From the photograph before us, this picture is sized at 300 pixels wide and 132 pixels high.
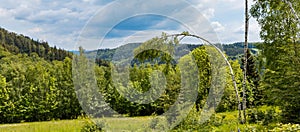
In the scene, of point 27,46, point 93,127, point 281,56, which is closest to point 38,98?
point 93,127

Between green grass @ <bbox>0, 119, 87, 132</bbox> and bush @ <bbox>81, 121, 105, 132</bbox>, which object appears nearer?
bush @ <bbox>81, 121, 105, 132</bbox>

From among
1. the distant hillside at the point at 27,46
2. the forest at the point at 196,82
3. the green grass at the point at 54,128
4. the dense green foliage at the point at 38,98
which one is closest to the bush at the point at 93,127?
the forest at the point at 196,82

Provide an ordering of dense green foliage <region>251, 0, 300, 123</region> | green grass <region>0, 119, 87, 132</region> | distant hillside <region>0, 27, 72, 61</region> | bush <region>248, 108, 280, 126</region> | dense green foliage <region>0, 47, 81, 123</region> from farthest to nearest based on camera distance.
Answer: distant hillside <region>0, 27, 72, 61</region> → dense green foliage <region>0, 47, 81, 123</region> → green grass <region>0, 119, 87, 132</region> → bush <region>248, 108, 280, 126</region> → dense green foliage <region>251, 0, 300, 123</region>

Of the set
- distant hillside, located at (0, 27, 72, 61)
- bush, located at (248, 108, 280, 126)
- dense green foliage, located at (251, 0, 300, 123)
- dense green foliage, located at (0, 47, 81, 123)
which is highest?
distant hillside, located at (0, 27, 72, 61)

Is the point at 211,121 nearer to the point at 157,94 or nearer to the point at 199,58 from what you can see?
the point at 157,94

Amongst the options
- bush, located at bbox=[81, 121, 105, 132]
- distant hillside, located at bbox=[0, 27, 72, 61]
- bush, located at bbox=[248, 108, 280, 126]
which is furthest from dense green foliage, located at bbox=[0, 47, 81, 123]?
distant hillside, located at bbox=[0, 27, 72, 61]

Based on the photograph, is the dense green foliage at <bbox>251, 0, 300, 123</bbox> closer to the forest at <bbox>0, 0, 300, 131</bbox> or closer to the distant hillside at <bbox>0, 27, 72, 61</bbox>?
the forest at <bbox>0, 0, 300, 131</bbox>

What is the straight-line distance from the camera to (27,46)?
8969 centimetres

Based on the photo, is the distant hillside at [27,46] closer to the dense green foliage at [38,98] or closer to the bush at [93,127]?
the dense green foliage at [38,98]

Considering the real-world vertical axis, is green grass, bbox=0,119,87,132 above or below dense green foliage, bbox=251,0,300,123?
below

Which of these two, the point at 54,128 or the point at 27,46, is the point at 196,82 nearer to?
the point at 54,128

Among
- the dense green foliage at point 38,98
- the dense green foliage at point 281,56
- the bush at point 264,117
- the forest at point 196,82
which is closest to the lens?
the dense green foliage at point 281,56

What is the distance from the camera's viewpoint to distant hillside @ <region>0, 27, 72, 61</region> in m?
80.3

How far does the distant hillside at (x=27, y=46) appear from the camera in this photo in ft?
263
